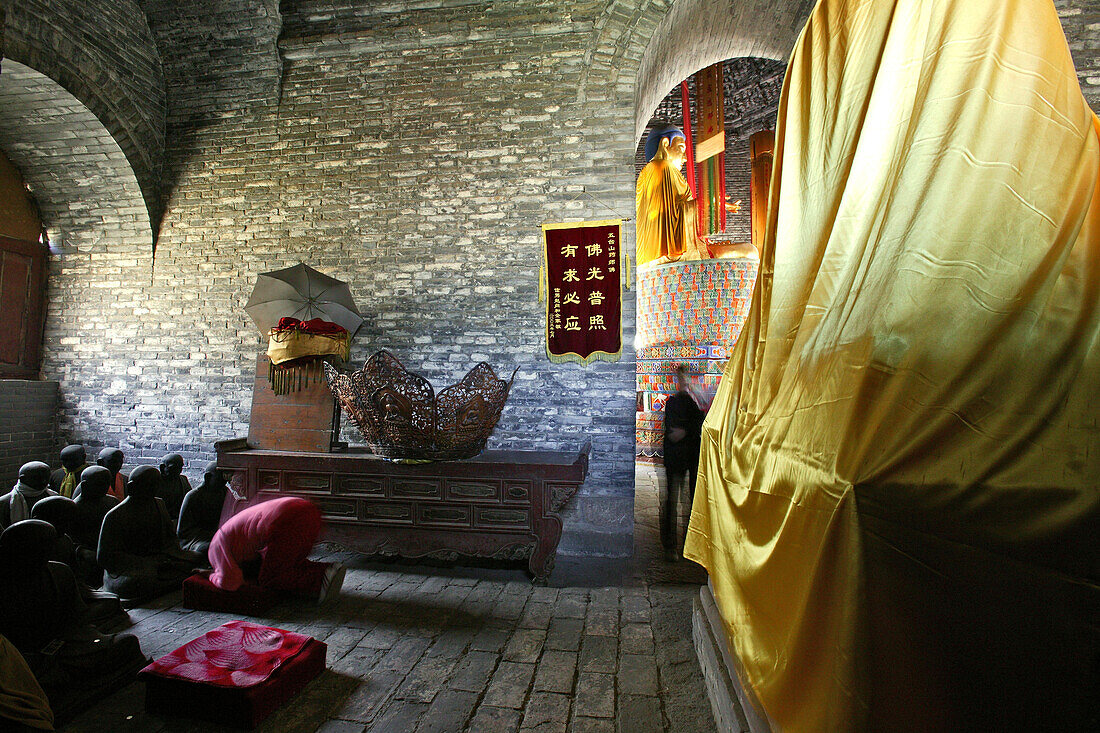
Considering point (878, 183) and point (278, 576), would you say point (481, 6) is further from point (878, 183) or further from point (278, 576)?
point (278, 576)

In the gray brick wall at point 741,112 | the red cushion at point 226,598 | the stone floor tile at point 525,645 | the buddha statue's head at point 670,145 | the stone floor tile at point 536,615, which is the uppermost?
the gray brick wall at point 741,112

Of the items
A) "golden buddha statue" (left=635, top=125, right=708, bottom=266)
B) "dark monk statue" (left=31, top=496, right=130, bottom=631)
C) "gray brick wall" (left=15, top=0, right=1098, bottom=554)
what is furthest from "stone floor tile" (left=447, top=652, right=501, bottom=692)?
"golden buddha statue" (left=635, top=125, right=708, bottom=266)

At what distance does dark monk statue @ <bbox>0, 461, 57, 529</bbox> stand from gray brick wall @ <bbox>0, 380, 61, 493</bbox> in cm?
270

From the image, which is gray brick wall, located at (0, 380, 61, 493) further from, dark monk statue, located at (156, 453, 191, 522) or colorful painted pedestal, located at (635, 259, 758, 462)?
colorful painted pedestal, located at (635, 259, 758, 462)

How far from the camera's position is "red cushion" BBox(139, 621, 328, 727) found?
6.70ft

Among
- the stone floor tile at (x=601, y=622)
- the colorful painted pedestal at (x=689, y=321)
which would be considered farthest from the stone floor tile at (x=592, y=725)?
the colorful painted pedestal at (x=689, y=321)

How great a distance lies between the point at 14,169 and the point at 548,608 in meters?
7.65

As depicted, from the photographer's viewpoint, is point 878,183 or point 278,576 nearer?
point 878,183

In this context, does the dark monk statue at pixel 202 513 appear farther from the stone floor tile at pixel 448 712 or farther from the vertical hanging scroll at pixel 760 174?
the vertical hanging scroll at pixel 760 174

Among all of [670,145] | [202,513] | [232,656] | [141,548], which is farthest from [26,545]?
[670,145]

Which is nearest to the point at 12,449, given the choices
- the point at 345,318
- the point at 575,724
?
the point at 345,318

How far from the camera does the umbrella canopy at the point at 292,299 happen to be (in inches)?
186

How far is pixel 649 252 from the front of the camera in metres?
8.87

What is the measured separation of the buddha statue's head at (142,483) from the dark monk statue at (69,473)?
129 centimetres
